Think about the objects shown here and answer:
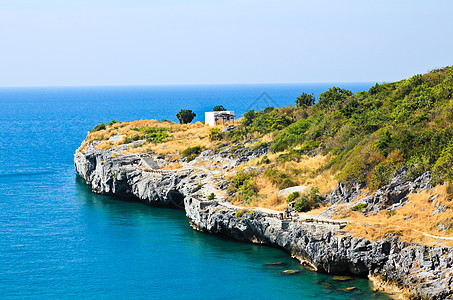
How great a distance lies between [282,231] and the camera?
47.9 metres

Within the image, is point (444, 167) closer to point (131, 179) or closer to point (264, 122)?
point (131, 179)

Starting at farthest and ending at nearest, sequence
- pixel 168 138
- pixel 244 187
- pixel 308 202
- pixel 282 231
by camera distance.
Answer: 1. pixel 168 138
2. pixel 244 187
3. pixel 308 202
4. pixel 282 231

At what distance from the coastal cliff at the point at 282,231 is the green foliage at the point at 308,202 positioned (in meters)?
2.65

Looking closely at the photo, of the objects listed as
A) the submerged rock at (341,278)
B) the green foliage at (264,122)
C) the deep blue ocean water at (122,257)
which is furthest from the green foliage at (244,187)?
the green foliage at (264,122)

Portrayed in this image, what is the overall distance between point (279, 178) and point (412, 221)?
1757 cm

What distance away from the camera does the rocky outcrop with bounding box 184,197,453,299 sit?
37000mm

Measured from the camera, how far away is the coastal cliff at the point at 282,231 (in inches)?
1479

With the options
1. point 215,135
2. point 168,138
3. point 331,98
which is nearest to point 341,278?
point 215,135

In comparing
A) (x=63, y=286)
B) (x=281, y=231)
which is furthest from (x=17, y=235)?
(x=281, y=231)

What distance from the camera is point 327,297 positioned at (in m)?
39.3

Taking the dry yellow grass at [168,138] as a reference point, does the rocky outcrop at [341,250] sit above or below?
below

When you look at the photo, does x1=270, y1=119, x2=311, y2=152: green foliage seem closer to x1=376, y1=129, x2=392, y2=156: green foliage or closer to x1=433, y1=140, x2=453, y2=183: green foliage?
x1=376, y1=129, x2=392, y2=156: green foliage

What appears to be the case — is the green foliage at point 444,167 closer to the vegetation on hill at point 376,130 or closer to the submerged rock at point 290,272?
the vegetation on hill at point 376,130

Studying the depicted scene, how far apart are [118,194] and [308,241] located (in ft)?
123
